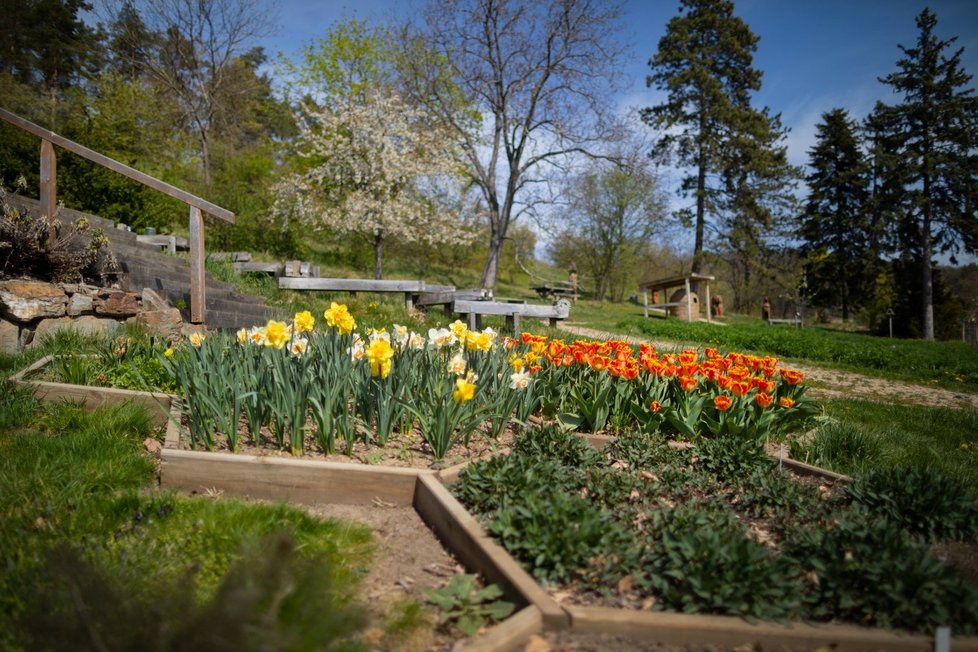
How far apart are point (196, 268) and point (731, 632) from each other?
5.56 m

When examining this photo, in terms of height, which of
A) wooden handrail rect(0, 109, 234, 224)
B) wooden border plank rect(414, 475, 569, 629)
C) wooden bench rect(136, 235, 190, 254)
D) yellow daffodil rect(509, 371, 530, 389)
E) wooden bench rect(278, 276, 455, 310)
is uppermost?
wooden handrail rect(0, 109, 234, 224)

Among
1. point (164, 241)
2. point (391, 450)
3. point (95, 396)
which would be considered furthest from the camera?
point (164, 241)

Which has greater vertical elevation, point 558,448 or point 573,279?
point 573,279

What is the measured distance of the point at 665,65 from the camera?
1037 inches

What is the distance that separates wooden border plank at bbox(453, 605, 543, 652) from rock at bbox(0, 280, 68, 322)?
4488mm

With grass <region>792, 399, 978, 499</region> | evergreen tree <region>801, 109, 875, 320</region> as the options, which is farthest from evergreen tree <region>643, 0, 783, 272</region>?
grass <region>792, 399, 978, 499</region>

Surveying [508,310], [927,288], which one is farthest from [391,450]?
[927,288]

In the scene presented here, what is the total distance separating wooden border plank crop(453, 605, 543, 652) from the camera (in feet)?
4.88

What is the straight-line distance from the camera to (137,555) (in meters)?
1.86

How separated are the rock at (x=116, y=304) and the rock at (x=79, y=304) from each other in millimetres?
60

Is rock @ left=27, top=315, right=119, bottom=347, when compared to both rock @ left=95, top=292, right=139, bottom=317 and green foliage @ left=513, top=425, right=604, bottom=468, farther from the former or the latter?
green foliage @ left=513, top=425, right=604, bottom=468

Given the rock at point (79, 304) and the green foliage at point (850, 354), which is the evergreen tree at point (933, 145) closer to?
the green foliage at point (850, 354)

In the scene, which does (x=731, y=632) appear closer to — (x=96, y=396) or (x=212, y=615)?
(x=212, y=615)

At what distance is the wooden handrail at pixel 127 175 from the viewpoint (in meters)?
5.16
